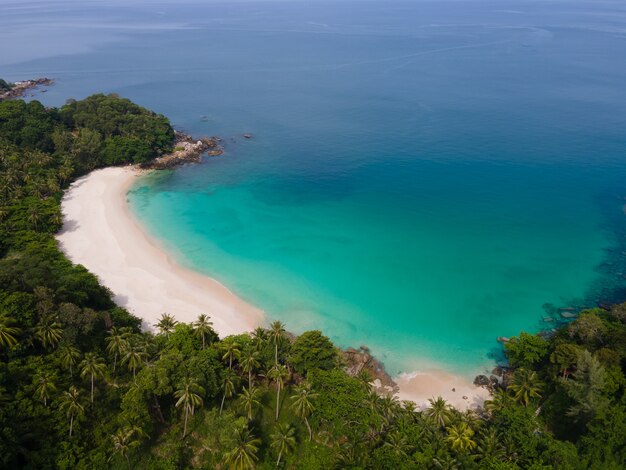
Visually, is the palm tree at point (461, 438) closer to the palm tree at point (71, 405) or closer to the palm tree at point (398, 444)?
the palm tree at point (398, 444)

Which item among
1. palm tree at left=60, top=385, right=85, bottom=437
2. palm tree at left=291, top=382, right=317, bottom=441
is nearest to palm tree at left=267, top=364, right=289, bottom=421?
palm tree at left=291, top=382, right=317, bottom=441

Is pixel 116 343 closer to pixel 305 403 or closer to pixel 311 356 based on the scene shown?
pixel 311 356

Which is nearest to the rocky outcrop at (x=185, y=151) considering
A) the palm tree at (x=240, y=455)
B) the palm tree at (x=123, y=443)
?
the palm tree at (x=123, y=443)

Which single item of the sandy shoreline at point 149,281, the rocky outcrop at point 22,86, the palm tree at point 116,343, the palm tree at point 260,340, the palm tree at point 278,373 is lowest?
the sandy shoreline at point 149,281

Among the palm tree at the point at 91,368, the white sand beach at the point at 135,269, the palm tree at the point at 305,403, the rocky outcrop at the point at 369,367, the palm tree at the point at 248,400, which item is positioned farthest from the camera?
the white sand beach at the point at 135,269

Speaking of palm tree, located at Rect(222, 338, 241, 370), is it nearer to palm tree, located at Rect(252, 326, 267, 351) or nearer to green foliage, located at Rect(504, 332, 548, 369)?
palm tree, located at Rect(252, 326, 267, 351)

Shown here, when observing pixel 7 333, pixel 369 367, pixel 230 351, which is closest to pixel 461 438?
pixel 369 367
